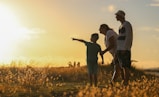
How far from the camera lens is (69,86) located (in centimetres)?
1867

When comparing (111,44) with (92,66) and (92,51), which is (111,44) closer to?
(92,51)

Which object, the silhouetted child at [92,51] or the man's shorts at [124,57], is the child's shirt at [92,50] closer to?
the silhouetted child at [92,51]

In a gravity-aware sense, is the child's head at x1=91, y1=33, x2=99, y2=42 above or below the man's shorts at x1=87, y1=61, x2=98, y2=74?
above

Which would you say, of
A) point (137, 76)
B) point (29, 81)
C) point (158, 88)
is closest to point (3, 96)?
point (29, 81)

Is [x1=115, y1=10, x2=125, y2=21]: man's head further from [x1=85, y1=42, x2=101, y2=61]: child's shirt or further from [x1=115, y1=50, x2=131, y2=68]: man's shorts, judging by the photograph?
[x1=85, y1=42, x2=101, y2=61]: child's shirt

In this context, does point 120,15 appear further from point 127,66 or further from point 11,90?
point 11,90

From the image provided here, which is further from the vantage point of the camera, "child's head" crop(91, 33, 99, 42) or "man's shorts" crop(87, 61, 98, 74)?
"man's shorts" crop(87, 61, 98, 74)

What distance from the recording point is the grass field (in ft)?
43.1

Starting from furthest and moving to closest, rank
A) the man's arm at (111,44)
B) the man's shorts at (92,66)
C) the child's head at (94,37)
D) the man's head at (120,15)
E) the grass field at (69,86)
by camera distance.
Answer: the man's shorts at (92,66) < the child's head at (94,37) < the man's arm at (111,44) < the man's head at (120,15) < the grass field at (69,86)

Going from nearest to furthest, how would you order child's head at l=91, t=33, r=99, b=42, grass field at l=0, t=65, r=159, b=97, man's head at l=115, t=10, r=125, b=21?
1. grass field at l=0, t=65, r=159, b=97
2. man's head at l=115, t=10, r=125, b=21
3. child's head at l=91, t=33, r=99, b=42

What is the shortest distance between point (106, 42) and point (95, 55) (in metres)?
0.56

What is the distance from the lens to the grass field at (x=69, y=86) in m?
13.1

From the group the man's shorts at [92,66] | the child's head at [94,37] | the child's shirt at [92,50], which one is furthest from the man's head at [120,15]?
the man's shorts at [92,66]

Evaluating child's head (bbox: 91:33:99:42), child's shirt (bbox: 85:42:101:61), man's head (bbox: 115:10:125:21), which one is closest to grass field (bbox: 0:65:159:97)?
child's shirt (bbox: 85:42:101:61)
